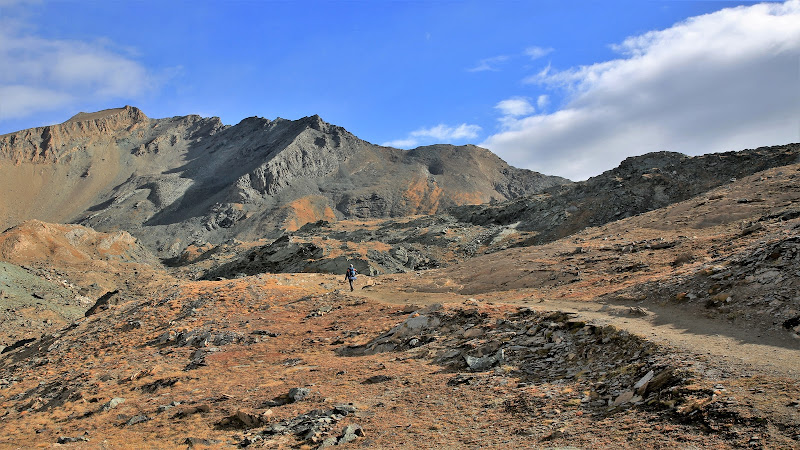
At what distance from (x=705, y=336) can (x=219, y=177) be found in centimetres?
13640

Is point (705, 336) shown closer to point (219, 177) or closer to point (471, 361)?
point (471, 361)

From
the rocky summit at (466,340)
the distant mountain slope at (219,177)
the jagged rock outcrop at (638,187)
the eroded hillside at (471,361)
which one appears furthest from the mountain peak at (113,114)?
the eroded hillside at (471,361)

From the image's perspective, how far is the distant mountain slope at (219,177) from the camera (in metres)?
112

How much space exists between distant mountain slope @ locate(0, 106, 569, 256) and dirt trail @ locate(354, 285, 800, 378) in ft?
302

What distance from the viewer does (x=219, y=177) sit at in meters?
133

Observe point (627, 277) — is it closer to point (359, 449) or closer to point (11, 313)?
point (359, 449)

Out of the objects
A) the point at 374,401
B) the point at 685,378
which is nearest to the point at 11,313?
the point at 374,401

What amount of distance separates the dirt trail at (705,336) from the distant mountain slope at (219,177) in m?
92.1

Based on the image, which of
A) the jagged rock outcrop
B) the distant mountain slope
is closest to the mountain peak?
the distant mountain slope

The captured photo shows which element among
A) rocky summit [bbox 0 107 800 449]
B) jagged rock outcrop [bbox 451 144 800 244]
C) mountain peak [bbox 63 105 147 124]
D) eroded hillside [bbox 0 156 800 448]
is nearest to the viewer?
eroded hillside [bbox 0 156 800 448]

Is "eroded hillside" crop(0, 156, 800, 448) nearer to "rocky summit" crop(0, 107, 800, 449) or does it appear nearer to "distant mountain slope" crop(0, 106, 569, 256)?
"rocky summit" crop(0, 107, 800, 449)

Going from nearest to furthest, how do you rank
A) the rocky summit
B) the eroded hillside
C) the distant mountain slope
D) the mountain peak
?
the eroded hillside < the rocky summit < the distant mountain slope < the mountain peak

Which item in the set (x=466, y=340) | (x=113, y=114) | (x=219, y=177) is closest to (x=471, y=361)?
(x=466, y=340)

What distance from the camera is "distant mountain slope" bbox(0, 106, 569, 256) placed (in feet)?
368
